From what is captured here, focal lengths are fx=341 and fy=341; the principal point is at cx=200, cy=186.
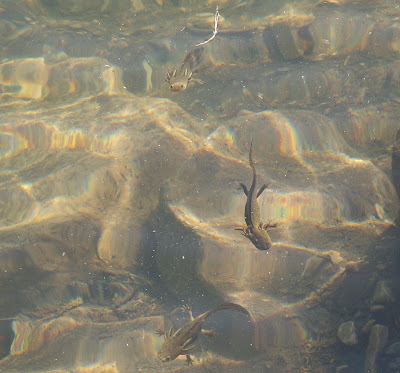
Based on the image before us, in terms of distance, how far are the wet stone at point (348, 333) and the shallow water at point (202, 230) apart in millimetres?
14

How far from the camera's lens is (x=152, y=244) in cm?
461

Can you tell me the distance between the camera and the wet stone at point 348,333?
409cm

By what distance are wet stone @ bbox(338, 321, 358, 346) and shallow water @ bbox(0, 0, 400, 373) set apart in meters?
0.01

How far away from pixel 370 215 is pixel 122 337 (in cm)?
361

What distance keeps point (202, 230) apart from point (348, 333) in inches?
85.1

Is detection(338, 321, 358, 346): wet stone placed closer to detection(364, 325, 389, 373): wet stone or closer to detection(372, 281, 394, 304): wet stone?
detection(364, 325, 389, 373): wet stone

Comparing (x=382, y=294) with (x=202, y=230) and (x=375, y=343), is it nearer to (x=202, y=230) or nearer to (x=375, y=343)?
(x=375, y=343)

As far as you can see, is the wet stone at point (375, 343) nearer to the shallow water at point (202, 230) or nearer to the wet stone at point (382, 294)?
the shallow water at point (202, 230)

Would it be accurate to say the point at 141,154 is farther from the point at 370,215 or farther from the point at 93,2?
the point at 93,2

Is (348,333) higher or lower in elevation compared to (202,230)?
lower

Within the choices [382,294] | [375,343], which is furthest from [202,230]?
[375,343]

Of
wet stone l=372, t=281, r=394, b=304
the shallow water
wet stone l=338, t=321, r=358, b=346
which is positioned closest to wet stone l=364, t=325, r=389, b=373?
the shallow water

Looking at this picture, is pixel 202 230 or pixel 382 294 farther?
pixel 202 230

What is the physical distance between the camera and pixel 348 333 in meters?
4.11
